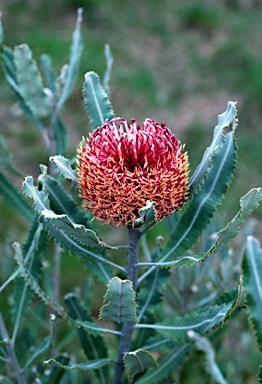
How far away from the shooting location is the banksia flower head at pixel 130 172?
1108 millimetres

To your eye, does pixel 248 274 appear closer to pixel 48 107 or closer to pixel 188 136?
pixel 48 107

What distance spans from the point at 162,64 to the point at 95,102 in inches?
157

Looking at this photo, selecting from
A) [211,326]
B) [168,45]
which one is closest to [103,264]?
[211,326]

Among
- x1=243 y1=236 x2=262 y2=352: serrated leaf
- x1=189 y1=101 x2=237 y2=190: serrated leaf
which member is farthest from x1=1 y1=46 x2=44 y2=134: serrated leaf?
x1=243 y1=236 x2=262 y2=352: serrated leaf

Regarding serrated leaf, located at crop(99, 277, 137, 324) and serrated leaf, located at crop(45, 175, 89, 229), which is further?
serrated leaf, located at crop(45, 175, 89, 229)

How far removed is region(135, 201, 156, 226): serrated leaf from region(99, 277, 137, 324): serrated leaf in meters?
0.12

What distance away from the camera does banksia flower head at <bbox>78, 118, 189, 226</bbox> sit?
111 cm

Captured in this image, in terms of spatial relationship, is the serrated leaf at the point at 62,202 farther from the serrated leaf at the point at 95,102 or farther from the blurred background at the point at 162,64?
the blurred background at the point at 162,64

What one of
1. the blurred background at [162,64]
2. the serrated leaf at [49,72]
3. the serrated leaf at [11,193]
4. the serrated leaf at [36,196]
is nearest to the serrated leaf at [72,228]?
the serrated leaf at [36,196]

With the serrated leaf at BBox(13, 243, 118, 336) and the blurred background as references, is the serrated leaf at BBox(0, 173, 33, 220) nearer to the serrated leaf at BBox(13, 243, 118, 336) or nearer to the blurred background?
the serrated leaf at BBox(13, 243, 118, 336)

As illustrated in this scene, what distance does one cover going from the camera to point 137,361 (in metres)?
1.20

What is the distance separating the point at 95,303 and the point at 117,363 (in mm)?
1789

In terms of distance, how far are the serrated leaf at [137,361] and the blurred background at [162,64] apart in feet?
7.89

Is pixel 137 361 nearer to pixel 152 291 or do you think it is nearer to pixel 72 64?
pixel 152 291
